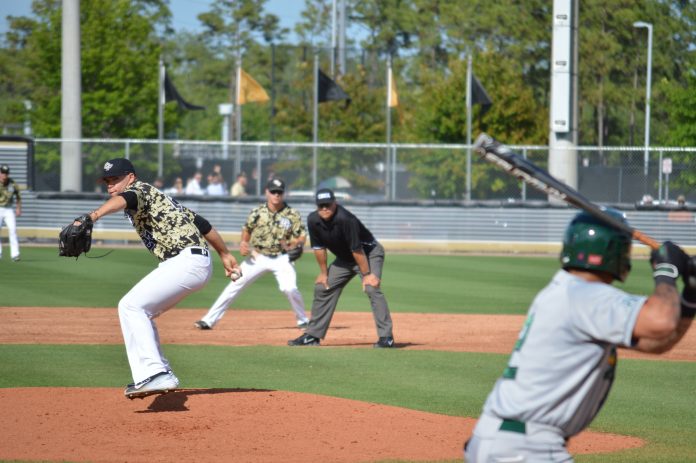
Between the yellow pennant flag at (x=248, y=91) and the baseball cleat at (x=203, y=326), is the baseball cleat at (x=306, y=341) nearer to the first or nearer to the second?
the baseball cleat at (x=203, y=326)

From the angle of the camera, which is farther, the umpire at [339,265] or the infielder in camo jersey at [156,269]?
the umpire at [339,265]

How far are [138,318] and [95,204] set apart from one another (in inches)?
871

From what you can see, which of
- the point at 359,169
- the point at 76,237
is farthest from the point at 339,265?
the point at 359,169

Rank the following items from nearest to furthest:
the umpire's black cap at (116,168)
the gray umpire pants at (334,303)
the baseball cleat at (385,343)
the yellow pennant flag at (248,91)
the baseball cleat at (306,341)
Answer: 1. the umpire's black cap at (116,168)
2. the gray umpire pants at (334,303)
3. the baseball cleat at (385,343)
4. the baseball cleat at (306,341)
5. the yellow pennant flag at (248,91)

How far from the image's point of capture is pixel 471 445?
418 centimetres

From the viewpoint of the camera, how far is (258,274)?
47.6 feet

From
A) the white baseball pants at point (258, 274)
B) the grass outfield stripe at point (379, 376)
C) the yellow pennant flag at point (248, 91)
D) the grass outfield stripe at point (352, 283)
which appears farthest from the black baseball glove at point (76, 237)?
the yellow pennant flag at point (248, 91)

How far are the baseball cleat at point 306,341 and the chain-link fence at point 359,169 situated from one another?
1769cm

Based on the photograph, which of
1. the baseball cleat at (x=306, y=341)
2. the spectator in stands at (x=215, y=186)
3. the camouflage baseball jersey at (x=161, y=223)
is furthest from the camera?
the spectator in stands at (x=215, y=186)

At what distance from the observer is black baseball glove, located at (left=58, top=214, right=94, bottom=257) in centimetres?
764

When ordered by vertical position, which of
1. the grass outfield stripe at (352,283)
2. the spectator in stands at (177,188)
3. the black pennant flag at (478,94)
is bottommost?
the grass outfield stripe at (352,283)

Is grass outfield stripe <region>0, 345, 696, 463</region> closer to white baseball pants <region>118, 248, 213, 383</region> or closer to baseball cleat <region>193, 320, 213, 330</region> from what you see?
baseball cleat <region>193, 320, 213, 330</region>

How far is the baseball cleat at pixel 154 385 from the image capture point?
316 inches

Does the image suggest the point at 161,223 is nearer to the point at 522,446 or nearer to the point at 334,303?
the point at 334,303
